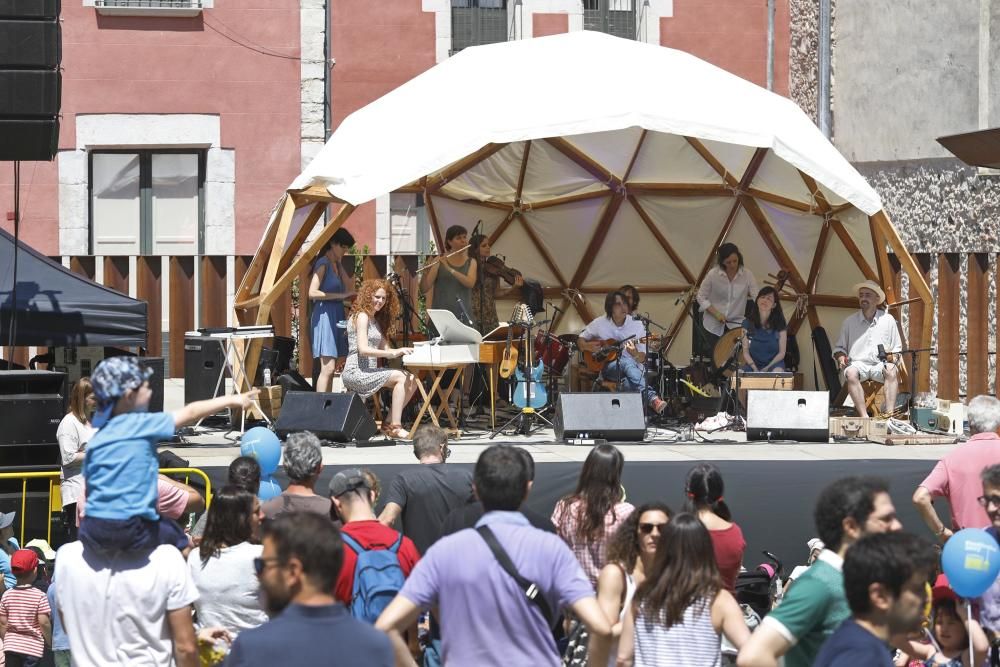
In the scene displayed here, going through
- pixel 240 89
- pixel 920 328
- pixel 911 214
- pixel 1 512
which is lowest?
A: pixel 1 512

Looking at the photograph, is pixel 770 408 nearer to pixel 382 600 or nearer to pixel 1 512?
pixel 1 512

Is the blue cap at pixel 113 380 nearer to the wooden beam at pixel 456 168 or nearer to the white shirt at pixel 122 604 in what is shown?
the white shirt at pixel 122 604

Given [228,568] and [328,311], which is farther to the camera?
[328,311]

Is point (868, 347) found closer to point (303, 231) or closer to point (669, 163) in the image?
point (669, 163)

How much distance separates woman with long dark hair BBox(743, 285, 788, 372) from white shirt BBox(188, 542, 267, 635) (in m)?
7.74

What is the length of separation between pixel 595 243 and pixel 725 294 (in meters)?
2.26

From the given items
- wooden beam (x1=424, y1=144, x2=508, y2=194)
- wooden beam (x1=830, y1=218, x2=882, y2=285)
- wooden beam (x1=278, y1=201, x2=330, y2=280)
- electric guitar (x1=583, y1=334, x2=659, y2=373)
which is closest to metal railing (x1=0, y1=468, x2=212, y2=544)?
wooden beam (x1=278, y1=201, x2=330, y2=280)

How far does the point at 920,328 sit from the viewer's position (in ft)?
40.7

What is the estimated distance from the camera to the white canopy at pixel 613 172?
37.8 ft

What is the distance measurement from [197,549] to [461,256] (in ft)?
23.5

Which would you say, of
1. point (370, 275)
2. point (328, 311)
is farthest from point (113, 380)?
point (370, 275)

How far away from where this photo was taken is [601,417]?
11.0 meters

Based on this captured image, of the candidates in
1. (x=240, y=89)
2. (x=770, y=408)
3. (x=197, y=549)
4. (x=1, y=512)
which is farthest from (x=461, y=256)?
(x=197, y=549)

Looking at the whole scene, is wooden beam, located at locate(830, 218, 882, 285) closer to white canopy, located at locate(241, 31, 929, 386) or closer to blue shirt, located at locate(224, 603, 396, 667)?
white canopy, located at locate(241, 31, 929, 386)
